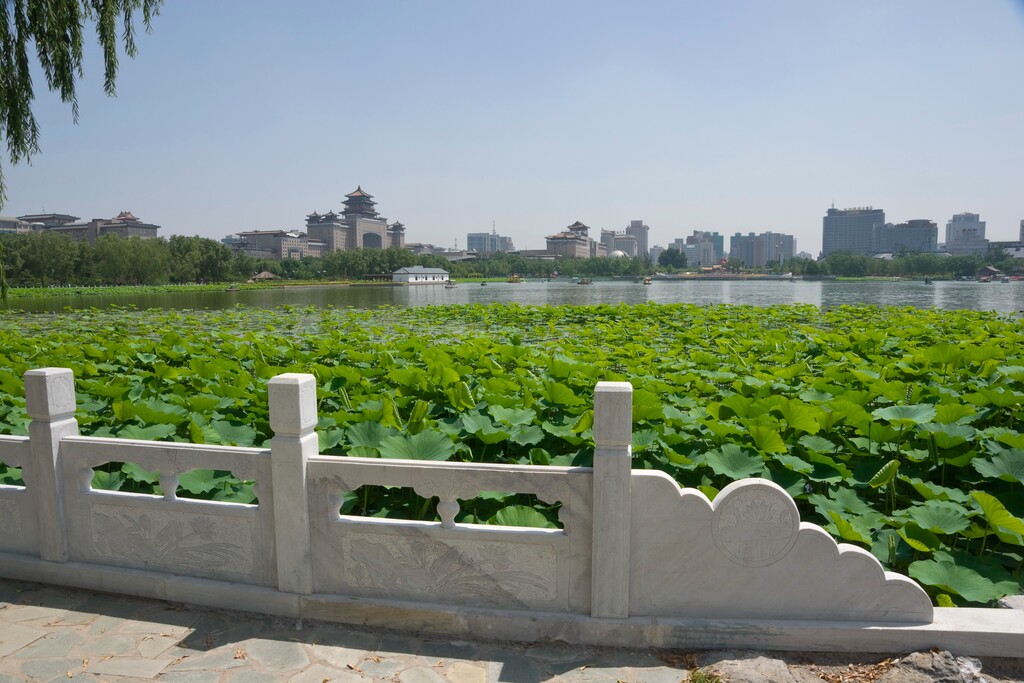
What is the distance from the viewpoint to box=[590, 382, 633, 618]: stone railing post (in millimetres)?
2119

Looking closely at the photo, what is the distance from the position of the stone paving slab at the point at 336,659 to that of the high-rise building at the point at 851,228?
470 ft

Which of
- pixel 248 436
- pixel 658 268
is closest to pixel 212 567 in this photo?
pixel 248 436

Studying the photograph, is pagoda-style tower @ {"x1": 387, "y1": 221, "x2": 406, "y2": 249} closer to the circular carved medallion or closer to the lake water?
the lake water

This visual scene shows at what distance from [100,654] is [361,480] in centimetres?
101

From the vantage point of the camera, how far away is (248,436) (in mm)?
3793

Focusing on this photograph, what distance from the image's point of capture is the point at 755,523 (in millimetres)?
2188

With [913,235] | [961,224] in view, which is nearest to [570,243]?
[913,235]

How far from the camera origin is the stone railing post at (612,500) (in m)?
2.12

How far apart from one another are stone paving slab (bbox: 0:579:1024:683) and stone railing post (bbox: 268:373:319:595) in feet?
0.62

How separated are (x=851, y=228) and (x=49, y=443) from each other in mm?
151248

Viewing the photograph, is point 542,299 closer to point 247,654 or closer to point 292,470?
point 292,470

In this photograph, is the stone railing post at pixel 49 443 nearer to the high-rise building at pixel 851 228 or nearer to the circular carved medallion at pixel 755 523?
the circular carved medallion at pixel 755 523

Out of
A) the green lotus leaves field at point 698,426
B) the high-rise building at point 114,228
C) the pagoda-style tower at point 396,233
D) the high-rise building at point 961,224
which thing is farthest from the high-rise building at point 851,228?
the green lotus leaves field at point 698,426

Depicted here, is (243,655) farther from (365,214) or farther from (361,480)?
(365,214)
